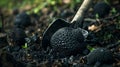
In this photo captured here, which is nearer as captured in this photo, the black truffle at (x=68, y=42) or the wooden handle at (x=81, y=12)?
the black truffle at (x=68, y=42)

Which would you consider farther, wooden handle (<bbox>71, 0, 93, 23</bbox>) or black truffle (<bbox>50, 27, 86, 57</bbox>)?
wooden handle (<bbox>71, 0, 93, 23</bbox>)

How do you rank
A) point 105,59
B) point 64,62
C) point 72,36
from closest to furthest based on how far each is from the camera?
point 105,59 < point 64,62 < point 72,36

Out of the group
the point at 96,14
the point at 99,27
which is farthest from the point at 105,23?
the point at 96,14

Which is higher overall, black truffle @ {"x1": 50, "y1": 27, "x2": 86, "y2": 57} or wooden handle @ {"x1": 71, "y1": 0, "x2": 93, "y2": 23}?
wooden handle @ {"x1": 71, "y1": 0, "x2": 93, "y2": 23}

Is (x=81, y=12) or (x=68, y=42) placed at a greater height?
(x=81, y=12)

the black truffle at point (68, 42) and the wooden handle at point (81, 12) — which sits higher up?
the wooden handle at point (81, 12)

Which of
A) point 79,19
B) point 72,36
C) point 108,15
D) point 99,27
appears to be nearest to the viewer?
point 72,36

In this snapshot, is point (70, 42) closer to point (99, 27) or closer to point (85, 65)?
point (85, 65)

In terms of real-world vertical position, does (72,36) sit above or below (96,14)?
below

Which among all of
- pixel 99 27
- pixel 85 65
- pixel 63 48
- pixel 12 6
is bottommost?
pixel 85 65

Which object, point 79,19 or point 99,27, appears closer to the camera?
point 79,19

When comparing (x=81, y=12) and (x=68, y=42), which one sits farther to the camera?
(x=81, y=12)
